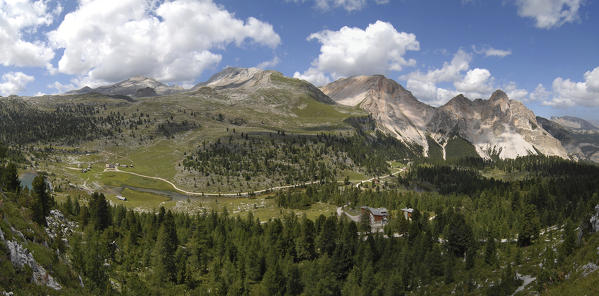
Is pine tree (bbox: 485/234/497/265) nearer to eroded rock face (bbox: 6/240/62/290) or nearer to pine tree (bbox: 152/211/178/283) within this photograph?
pine tree (bbox: 152/211/178/283)

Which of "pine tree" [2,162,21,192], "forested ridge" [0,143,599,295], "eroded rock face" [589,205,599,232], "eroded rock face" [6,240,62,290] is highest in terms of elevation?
"pine tree" [2,162,21,192]

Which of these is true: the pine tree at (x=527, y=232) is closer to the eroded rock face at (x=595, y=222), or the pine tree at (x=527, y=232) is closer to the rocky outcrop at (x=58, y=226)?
the eroded rock face at (x=595, y=222)

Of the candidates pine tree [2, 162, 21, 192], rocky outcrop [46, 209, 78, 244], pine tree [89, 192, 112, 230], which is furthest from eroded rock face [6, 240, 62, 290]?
pine tree [89, 192, 112, 230]

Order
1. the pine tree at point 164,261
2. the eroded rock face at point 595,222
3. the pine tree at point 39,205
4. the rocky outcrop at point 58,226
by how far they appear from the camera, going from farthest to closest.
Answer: the eroded rock face at point 595,222, the pine tree at point 164,261, the rocky outcrop at point 58,226, the pine tree at point 39,205

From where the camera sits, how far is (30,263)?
3203 centimetres

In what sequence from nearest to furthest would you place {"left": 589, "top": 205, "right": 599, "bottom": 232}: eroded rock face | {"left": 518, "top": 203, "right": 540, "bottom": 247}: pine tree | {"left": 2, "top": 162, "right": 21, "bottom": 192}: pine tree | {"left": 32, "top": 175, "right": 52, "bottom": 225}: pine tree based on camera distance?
{"left": 32, "top": 175, "right": 52, "bottom": 225}: pine tree < {"left": 2, "top": 162, "right": 21, "bottom": 192}: pine tree < {"left": 589, "top": 205, "right": 599, "bottom": 232}: eroded rock face < {"left": 518, "top": 203, "right": 540, "bottom": 247}: pine tree

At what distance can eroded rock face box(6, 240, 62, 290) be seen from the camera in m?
30.0

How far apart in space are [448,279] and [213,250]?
2507 inches

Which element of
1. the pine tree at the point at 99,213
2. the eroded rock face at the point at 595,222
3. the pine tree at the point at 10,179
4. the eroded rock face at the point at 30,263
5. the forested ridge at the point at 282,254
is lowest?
the forested ridge at the point at 282,254

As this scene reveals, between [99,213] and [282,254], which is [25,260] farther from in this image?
[282,254]

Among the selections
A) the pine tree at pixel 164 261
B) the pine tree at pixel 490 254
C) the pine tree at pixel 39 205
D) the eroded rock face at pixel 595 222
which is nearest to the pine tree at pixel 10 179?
the pine tree at pixel 39 205

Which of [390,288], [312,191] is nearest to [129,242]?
[390,288]

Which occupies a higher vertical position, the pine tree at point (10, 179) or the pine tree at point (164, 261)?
the pine tree at point (10, 179)

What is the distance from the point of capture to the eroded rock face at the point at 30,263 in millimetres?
30047
